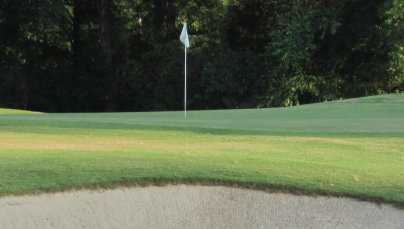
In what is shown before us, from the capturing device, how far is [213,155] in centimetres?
929

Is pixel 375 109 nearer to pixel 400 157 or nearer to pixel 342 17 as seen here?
pixel 400 157

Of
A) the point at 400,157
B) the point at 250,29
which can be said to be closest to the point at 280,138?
the point at 400,157

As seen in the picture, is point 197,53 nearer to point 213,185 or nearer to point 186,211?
point 213,185

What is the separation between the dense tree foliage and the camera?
102 feet

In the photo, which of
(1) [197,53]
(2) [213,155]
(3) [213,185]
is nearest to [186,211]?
(3) [213,185]

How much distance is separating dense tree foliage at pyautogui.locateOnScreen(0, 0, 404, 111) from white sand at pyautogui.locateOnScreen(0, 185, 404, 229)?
23845 mm

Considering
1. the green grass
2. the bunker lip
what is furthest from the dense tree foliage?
the bunker lip

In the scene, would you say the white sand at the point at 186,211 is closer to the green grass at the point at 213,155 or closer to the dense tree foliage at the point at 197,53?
the green grass at the point at 213,155

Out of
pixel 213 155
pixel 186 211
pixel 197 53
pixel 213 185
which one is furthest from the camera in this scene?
pixel 197 53

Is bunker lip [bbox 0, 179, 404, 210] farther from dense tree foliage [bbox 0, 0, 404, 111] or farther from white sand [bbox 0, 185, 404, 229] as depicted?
dense tree foliage [bbox 0, 0, 404, 111]

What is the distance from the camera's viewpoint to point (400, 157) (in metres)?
9.88

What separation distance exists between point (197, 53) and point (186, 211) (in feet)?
89.0

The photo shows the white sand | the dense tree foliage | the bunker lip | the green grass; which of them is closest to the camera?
the white sand

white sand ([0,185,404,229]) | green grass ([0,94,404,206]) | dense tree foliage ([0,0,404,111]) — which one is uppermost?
dense tree foliage ([0,0,404,111])
